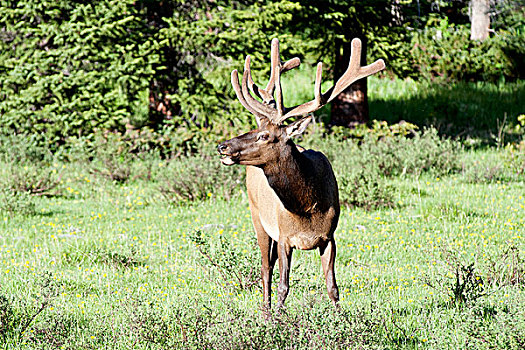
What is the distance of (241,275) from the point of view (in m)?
6.68

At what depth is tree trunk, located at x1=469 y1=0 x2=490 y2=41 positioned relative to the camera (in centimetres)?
2480

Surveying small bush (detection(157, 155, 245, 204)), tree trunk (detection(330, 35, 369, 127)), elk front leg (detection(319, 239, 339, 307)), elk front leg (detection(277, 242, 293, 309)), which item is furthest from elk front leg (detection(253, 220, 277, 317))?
tree trunk (detection(330, 35, 369, 127))

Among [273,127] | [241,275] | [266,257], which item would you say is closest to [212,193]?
[241,275]

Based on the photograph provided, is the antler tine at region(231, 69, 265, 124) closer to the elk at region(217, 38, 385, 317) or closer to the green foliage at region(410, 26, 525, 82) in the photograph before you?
the elk at region(217, 38, 385, 317)

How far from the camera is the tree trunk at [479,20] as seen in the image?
24.8 metres

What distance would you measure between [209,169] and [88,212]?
2.17m

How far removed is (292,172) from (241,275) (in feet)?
6.70

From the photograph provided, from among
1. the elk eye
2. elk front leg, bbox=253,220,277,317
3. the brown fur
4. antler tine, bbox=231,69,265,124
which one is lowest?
elk front leg, bbox=253,220,277,317

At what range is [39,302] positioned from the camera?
5.96 m

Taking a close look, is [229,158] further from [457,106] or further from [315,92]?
[457,106]

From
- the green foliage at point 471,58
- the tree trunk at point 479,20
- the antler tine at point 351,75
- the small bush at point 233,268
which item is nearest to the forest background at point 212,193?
the small bush at point 233,268

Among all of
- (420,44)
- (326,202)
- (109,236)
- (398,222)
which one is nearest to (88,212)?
(109,236)

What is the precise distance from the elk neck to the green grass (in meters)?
0.68

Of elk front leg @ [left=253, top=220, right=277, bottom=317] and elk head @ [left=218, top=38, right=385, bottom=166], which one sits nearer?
elk head @ [left=218, top=38, right=385, bottom=166]
